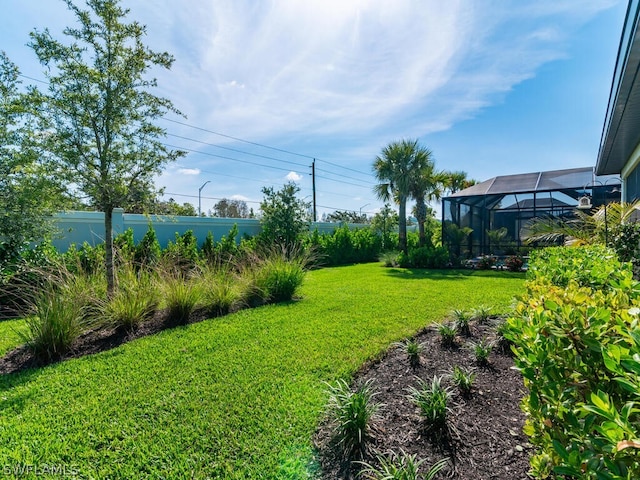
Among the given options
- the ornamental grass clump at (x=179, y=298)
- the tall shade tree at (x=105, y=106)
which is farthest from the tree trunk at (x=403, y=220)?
the tall shade tree at (x=105, y=106)

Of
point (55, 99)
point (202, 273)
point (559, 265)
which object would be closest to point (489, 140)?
point (559, 265)

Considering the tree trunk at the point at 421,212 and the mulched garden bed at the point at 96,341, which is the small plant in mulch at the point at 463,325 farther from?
the tree trunk at the point at 421,212

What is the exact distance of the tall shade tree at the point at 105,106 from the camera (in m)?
4.43

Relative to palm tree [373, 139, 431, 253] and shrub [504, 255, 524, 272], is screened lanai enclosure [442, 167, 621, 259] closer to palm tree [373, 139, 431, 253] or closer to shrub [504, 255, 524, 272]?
shrub [504, 255, 524, 272]

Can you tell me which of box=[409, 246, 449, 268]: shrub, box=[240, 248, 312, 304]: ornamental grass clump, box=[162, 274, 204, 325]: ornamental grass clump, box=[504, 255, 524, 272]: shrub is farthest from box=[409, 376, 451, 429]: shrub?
box=[409, 246, 449, 268]: shrub

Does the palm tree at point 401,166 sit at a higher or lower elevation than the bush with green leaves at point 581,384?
higher

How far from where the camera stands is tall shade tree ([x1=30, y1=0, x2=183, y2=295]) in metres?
4.43

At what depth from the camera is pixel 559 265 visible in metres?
2.97

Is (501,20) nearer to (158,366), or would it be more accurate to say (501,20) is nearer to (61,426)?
(158,366)

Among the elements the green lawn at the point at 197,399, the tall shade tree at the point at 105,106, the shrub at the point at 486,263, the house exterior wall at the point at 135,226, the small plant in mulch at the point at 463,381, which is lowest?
the green lawn at the point at 197,399

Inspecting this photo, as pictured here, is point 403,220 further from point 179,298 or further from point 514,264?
point 179,298

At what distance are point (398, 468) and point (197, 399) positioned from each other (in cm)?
182

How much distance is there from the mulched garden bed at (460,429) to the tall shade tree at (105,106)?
4384 millimetres

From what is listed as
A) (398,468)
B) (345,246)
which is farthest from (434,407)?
(345,246)
